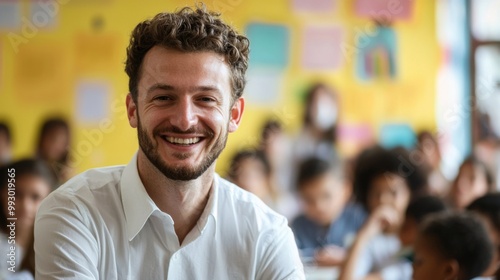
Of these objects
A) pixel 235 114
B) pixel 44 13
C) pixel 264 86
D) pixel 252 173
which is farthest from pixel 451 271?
pixel 44 13

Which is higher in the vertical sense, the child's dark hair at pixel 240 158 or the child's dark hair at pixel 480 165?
the child's dark hair at pixel 240 158

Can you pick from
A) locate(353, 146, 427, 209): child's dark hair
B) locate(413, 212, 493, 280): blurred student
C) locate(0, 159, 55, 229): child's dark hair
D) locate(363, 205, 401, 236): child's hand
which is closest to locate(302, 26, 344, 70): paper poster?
locate(353, 146, 427, 209): child's dark hair

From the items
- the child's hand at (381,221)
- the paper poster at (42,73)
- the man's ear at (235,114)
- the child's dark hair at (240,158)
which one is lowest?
the child's hand at (381,221)

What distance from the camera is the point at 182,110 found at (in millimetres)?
1146

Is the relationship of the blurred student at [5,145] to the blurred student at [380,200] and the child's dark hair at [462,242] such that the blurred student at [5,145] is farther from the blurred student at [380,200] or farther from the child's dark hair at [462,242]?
the child's dark hair at [462,242]

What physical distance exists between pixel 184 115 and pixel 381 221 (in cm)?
200

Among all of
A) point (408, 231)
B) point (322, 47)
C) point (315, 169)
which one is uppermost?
point (322, 47)

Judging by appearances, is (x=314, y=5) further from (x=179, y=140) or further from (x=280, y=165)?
(x=179, y=140)

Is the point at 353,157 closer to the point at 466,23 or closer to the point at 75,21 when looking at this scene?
the point at 466,23

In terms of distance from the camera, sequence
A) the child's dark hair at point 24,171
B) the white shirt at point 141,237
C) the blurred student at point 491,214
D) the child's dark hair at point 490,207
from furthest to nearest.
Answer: the child's dark hair at point 24,171, the child's dark hair at point 490,207, the blurred student at point 491,214, the white shirt at point 141,237

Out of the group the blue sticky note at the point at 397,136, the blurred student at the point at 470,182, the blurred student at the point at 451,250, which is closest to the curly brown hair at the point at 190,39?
the blurred student at the point at 451,250

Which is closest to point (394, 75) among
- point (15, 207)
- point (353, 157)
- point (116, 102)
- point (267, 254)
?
point (353, 157)

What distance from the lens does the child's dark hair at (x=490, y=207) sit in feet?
7.99

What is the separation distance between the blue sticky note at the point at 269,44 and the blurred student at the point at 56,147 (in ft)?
2.43
